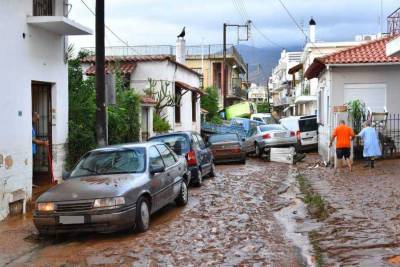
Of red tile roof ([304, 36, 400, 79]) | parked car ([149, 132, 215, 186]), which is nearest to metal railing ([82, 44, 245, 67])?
red tile roof ([304, 36, 400, 79])

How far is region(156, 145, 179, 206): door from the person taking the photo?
425 inches

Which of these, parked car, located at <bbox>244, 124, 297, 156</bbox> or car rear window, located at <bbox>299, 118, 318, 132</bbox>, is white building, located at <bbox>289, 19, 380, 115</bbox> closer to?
car rear window, located at <bbox>299, 118, 318, 132</bbox>

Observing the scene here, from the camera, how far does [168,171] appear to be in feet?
36.6

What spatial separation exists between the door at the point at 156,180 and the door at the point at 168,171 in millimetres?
155

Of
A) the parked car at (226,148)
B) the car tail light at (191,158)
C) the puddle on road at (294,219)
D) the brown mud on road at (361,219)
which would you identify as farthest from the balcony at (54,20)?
the parked car at (226,148)

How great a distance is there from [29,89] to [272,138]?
1600 cm

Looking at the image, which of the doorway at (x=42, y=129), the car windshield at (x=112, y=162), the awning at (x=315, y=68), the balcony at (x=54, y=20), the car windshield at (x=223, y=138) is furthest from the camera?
the car windshield at (x=223, y=138)

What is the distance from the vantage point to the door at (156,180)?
10.0m

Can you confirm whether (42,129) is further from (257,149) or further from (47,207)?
(257,149)

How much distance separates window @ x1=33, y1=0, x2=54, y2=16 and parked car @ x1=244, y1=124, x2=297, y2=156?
14.8 m

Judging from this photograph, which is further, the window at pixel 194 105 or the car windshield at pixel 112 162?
the window at pixel 194 105

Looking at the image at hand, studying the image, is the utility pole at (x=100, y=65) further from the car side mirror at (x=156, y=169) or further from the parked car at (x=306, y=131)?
the parked car at (x=306, y=131)

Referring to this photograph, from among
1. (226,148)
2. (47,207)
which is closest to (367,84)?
(226,148)

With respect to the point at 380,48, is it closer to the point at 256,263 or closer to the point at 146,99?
the point at 146,99
